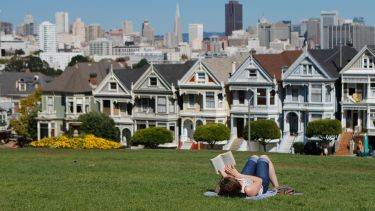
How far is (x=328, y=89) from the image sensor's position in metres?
54.5

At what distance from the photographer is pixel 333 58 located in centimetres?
5631

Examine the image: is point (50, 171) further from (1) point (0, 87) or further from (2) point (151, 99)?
(1) point (0, 87)

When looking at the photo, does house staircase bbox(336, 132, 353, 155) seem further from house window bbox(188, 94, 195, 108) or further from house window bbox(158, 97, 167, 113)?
house window bbox(158, 97, 167, 113)

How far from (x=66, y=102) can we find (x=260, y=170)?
156 feet

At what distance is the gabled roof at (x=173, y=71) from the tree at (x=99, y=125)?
4.68 meters

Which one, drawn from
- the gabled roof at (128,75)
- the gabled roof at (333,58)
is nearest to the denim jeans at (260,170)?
the gabled roof at (333,58)

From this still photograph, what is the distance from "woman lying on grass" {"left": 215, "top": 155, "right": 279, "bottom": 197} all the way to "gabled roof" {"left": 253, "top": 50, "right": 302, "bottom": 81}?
1482 inches

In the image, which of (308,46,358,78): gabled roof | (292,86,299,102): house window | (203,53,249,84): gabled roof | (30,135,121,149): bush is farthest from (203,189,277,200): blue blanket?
(203,53,249,84): gabled roof

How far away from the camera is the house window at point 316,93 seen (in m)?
54.7

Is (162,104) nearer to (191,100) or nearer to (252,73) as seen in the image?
(191,100)

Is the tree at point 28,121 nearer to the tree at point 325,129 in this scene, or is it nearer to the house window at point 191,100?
the house window at point 191,100

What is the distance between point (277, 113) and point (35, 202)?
39.5 m

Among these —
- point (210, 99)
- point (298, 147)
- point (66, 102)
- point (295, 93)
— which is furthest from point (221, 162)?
point (66, 102)

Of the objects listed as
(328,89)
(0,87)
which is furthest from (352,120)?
(0,87)
